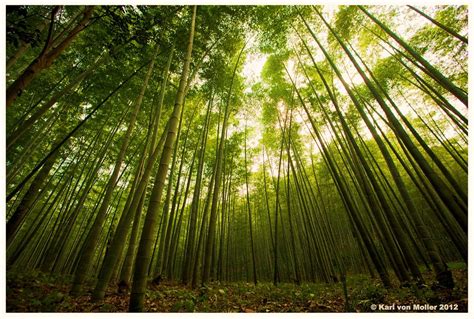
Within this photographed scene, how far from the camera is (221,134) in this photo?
178 inches

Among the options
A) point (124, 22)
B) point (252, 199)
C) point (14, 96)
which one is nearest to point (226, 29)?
point (124, 22)

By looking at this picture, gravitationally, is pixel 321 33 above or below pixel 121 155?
above

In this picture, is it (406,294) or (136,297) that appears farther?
(406,294)

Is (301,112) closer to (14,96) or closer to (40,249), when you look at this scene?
(14,96)

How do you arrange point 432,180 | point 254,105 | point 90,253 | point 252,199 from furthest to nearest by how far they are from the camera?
point 252,199 → point 254,105 → point 90,253 → point 432,180

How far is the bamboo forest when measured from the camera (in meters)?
2.17

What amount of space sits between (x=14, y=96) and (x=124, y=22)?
1240mm

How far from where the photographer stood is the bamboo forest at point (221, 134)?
2166 millimetres

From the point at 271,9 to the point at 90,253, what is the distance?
6088 millimetres

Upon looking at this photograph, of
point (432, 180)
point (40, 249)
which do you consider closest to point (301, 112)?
point (432, 180)

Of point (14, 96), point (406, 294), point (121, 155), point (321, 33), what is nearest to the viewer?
point (14, 96)

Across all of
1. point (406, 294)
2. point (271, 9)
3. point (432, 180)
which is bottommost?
point (406, 294)

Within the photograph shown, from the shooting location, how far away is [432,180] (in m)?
2.05

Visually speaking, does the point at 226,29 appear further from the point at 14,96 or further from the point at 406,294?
the point at 406,294
